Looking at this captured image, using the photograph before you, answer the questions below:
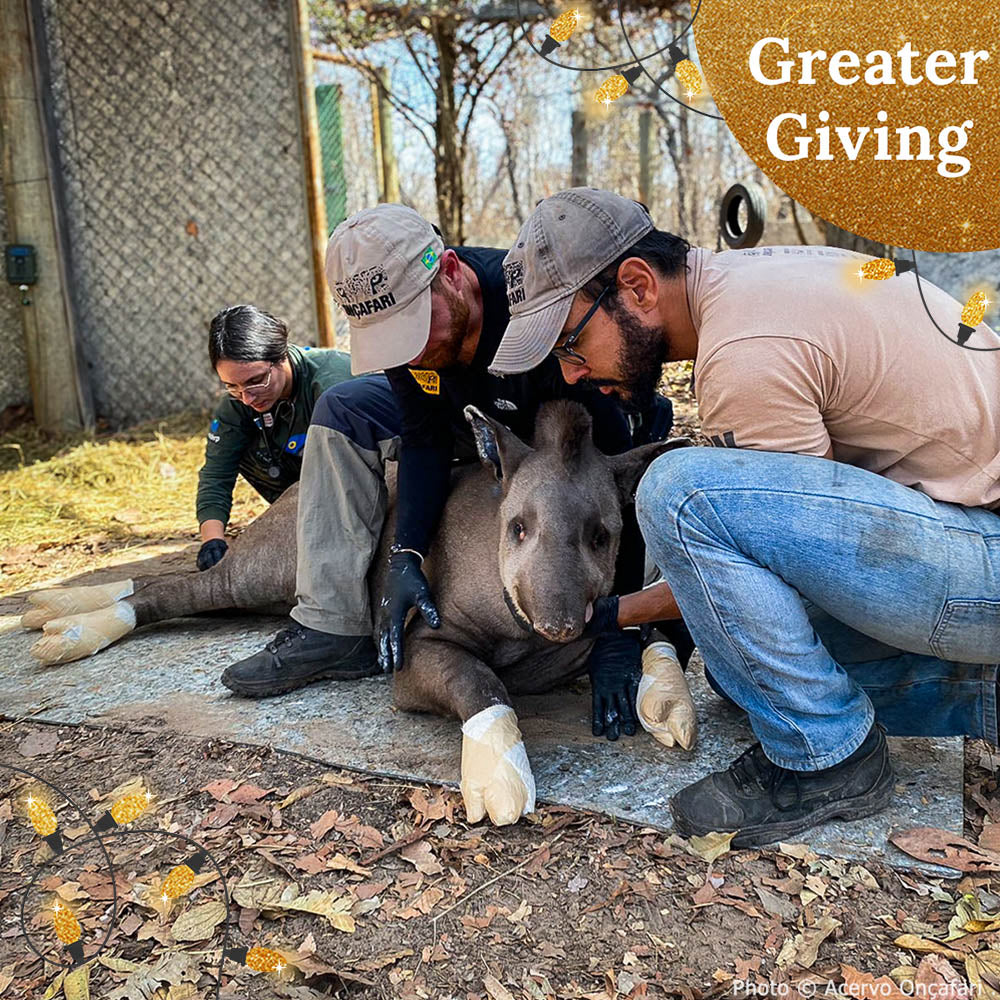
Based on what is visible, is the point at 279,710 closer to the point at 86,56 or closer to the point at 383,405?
the point at 383,405

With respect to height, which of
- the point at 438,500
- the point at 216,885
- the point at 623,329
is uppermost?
the point at 623,329

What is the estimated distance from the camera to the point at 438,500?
3982 millimetres

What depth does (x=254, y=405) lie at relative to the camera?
16.2 feet

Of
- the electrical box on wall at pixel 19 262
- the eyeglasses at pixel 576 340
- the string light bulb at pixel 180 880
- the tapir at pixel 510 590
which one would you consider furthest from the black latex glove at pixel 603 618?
the electrical box on wall at pixel 19 262

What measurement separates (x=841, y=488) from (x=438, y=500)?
175 cm

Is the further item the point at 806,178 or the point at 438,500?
the point at 438,500

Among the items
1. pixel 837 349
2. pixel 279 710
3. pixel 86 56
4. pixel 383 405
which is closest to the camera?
pixel 837 349

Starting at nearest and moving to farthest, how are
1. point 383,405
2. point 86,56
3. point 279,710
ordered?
point 279,710 < point 383,405 < point 86,56

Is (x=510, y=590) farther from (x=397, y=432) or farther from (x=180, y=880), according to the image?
(x=180, y=880)

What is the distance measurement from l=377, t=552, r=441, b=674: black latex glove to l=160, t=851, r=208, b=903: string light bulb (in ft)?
3.38

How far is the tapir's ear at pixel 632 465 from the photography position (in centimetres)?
375

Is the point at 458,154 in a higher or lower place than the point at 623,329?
higher

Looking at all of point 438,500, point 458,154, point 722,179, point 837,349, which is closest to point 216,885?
point 438,500

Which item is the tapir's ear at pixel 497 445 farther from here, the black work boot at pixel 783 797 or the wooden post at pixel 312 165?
the wooden post at pixel 312 165
